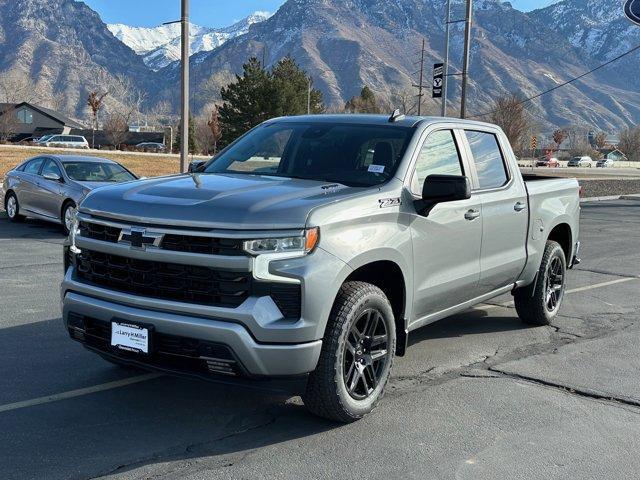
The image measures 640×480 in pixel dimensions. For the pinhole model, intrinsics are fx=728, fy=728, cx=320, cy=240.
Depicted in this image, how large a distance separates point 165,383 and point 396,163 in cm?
229

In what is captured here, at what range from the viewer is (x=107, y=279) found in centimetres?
446

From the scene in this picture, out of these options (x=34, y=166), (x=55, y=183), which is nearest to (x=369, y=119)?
(x=55, y=183)

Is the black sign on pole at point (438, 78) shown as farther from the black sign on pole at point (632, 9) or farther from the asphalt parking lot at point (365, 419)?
the asphalt parking lot at point (365, 419)

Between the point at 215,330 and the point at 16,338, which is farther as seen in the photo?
the point at 16,338

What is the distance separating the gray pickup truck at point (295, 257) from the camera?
158 inches

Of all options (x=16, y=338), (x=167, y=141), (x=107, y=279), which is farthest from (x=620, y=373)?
(x=167, y=141)

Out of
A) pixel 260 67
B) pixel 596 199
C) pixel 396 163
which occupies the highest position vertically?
pixel 260 67

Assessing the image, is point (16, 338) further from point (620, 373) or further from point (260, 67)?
point (260, 67)

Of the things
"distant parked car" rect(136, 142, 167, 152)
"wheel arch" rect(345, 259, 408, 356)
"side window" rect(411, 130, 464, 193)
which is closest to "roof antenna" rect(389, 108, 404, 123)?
"side window" rect(411, 130, 464, 193)

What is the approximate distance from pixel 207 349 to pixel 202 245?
0.58 m

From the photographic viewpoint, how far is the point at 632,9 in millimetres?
27547

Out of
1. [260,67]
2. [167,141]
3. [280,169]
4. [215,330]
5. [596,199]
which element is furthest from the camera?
[167,141]

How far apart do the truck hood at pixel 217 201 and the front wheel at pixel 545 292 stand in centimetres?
301

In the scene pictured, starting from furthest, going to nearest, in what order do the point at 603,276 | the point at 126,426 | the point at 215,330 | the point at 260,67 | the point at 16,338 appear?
the point at 260,67
the point at 603,276
the point at 16,338
the point at 126,426
the point at 215,330
